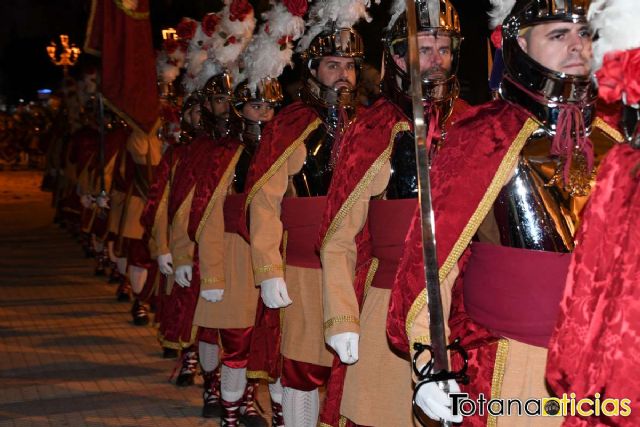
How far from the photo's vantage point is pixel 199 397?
7.08 metres

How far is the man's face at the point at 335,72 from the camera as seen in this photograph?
5.11 metres

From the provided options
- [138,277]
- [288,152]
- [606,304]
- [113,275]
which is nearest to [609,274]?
[606,304]

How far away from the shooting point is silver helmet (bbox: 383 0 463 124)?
12.8ft

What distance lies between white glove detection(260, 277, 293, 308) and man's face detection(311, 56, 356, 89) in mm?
1005

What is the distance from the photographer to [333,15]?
5.15 m

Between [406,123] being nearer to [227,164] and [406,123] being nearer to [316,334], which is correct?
[316,334]

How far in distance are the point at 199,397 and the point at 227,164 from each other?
69.9 inches

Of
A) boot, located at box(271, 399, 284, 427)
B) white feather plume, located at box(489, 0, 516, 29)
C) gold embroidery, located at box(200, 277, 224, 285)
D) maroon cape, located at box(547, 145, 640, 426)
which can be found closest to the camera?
maroon cape, located at box(547, 145, 640, 426)

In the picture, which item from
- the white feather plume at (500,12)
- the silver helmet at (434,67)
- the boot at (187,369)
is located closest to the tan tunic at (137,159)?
the boot at (187,369)

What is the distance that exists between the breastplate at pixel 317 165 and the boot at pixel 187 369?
2659mm

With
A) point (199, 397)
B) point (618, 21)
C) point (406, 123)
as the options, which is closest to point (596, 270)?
point (618, 21)

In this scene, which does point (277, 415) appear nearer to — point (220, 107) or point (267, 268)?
point (267, 268)

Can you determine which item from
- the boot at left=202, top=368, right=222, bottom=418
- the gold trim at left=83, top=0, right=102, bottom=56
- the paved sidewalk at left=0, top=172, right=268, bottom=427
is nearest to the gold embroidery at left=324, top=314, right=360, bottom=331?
the paved sidewalk at left=0, top=172, right=268, bottom=427

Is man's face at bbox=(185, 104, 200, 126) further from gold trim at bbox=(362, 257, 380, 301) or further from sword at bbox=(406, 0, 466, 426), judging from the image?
sword at bbox=(406, 0, 466, 426)
